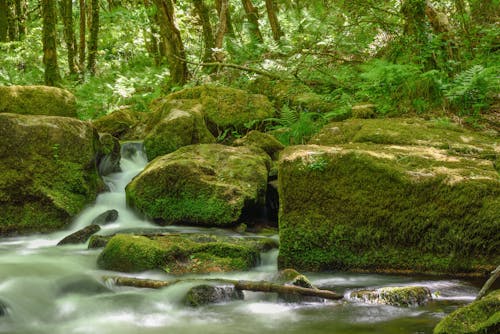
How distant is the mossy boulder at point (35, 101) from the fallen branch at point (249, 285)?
6378 millimetres

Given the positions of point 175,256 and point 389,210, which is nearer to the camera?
point 389,210

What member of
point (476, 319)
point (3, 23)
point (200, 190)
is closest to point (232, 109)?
point (200, 190)

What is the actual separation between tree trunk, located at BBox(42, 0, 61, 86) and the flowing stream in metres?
8.67

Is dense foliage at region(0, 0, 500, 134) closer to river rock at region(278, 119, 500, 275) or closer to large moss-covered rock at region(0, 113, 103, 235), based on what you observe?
river rock at region(278, 119, 500, 275)

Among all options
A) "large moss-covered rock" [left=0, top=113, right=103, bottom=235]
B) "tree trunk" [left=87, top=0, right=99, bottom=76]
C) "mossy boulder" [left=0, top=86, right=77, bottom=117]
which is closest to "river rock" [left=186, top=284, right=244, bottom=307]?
"large moss-covered rock" [left=0, top=113, right=103, bottom=235]

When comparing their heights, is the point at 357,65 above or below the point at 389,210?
above

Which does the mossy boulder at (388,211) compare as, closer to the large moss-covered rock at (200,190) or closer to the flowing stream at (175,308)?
the flowing stream at (175,308)

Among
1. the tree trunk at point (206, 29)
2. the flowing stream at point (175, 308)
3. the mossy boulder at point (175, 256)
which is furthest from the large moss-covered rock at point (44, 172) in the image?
the tree trunk at point (206, 29)

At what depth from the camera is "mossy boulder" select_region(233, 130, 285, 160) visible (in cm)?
876

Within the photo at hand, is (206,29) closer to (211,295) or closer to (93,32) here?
(93,32)

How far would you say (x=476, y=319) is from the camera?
9.78ft

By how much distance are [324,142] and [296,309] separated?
2.89m

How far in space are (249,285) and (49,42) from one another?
10740 mm

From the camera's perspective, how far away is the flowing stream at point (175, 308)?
3.89 m
